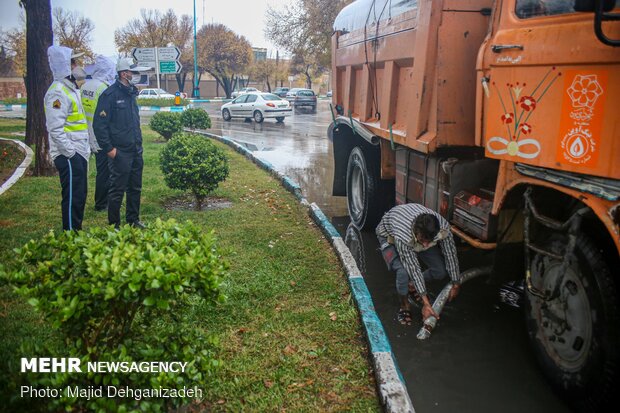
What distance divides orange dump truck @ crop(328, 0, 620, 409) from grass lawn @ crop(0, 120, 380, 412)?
1.16 meters

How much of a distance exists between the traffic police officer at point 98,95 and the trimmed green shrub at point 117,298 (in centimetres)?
450

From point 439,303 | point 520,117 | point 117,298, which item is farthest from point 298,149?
point 117,298

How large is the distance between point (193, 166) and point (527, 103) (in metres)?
4.77

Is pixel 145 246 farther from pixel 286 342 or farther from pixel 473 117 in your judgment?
pixel 473 117

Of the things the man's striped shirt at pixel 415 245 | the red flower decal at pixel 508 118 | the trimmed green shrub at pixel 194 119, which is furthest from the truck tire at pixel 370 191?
the trimmed green shrub at pixel 194 119

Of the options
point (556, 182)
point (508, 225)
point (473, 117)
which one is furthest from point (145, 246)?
point (473, 117)

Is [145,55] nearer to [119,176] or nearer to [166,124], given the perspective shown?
[166,124]

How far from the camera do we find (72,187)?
518 cm

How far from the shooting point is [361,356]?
11.7 ft

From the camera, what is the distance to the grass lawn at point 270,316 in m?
3.12

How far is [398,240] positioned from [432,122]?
979 millimetres

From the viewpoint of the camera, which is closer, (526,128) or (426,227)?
(526,128)

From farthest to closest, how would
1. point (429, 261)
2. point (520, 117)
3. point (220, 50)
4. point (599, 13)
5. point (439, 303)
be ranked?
point (220, 50) → point (429, 261) → point (439, 303) → point (520, 117) → point (599, 13)

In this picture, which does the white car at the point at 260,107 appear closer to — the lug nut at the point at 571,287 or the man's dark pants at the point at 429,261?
the man's dark pants at the point at 429,261
